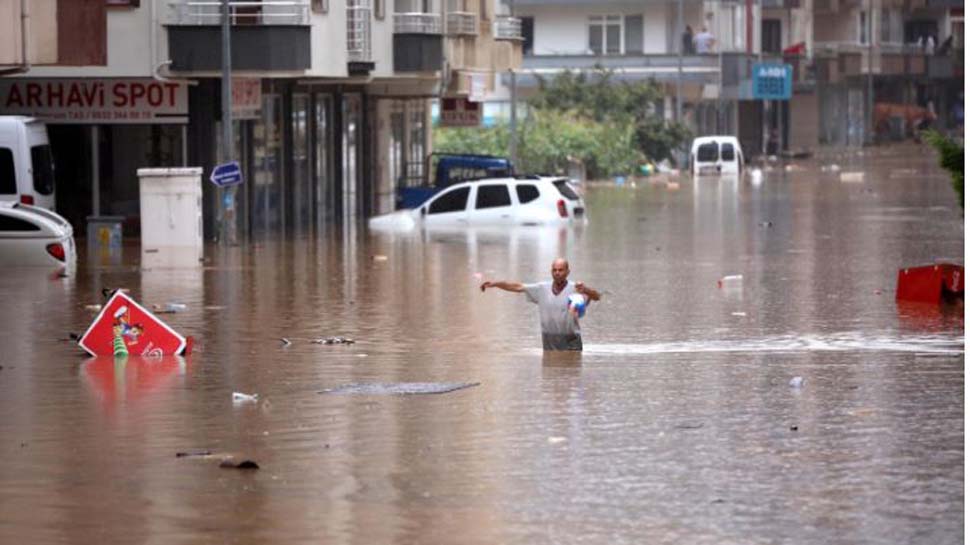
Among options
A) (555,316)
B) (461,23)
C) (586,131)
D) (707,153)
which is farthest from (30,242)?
(707,153)

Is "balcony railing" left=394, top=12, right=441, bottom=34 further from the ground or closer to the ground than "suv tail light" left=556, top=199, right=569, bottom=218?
further from the ground

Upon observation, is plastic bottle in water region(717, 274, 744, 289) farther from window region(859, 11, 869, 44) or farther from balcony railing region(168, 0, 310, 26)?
window region(859, 11, 869, 44)

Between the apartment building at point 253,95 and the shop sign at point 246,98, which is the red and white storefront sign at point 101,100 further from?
the shop sign at point 246,98

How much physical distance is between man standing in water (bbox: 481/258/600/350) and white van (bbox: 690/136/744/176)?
6104 cm

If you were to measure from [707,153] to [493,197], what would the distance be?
3479 cm

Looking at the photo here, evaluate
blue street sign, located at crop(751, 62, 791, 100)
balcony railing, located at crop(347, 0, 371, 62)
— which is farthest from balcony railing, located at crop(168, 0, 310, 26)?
blue street sign, located at crop(751, 62, 791, 100)

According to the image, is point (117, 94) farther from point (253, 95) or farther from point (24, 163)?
point (253, 95)

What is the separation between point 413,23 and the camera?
5197 cm

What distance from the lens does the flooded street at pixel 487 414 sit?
12570mm

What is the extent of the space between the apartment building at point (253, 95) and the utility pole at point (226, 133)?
41cm

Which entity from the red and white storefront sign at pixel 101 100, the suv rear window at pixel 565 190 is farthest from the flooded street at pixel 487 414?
the suv rear window at pixel 565 190

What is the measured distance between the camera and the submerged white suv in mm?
48375

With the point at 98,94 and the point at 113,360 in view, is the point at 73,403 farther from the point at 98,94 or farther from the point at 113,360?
the point at 98,94

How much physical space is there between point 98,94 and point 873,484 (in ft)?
101
